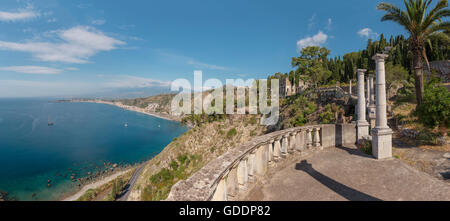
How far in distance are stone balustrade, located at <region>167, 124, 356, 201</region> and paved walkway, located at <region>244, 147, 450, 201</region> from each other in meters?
0.49

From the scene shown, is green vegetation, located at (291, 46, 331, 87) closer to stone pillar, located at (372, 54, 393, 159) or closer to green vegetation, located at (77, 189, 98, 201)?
stone pillar, located at (372, 54, 393, 159)

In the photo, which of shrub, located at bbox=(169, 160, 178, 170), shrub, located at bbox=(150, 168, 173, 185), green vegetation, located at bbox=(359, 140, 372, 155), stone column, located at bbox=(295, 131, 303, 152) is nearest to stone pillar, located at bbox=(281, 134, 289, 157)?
stone column, located at bbox=(295, 131, 303, 152)

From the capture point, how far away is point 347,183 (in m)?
5.78

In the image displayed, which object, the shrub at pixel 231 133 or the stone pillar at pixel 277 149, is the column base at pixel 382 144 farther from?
the shrub at pixel 231 133

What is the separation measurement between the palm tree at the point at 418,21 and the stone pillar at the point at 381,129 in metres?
6.91

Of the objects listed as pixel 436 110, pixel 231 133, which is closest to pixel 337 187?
pixel 436 110

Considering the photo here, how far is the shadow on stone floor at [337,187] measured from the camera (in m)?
5.01

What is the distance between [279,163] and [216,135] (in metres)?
48.8

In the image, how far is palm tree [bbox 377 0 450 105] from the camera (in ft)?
37.9

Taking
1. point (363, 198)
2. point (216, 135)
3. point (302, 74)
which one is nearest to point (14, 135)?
point (216, 135)

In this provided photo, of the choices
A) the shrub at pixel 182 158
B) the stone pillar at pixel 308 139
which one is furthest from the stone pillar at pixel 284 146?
the shrub at pixel 182 158

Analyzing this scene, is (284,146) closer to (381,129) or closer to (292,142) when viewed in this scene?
(292,142)

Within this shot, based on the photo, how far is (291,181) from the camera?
5824 mm
